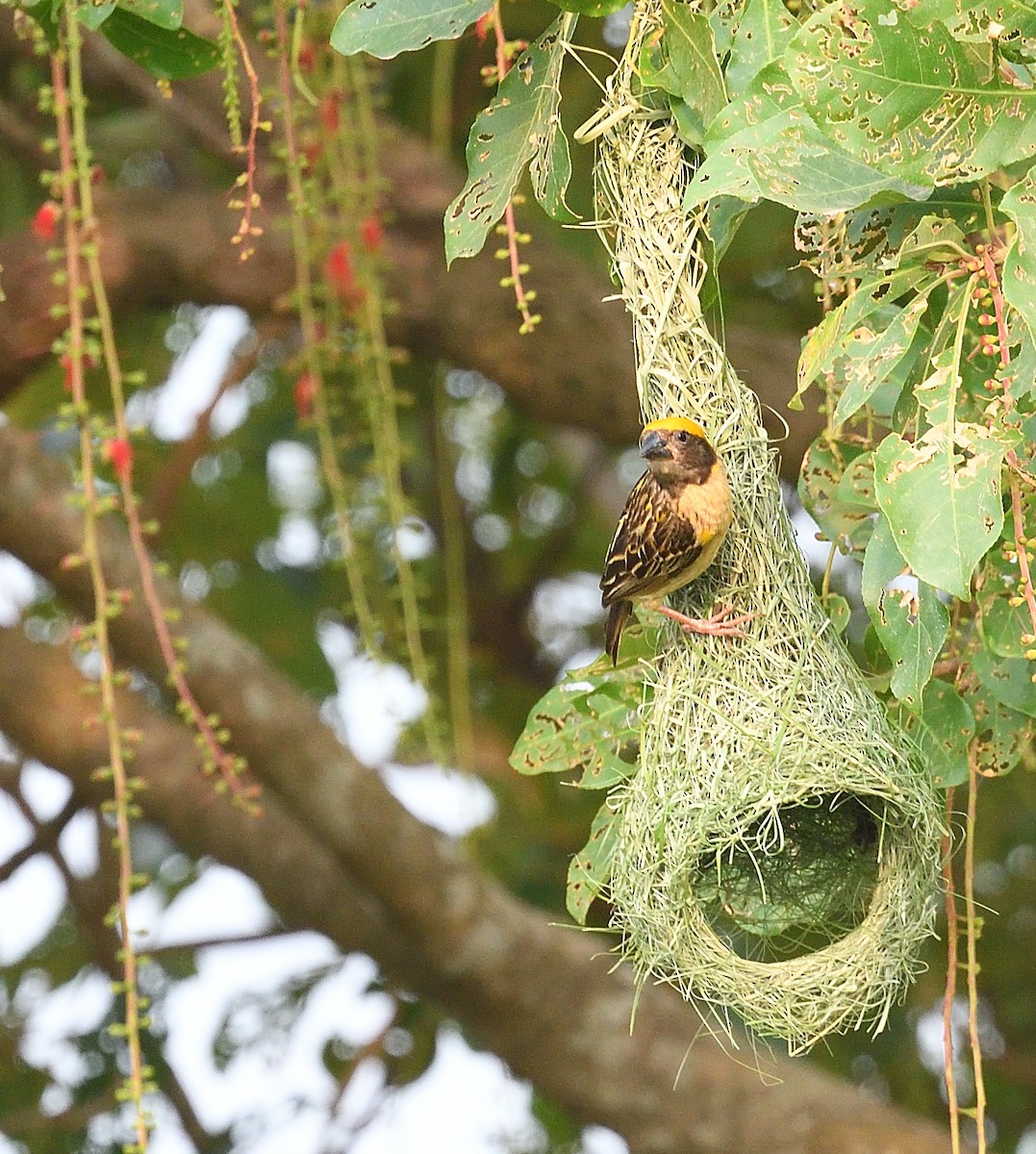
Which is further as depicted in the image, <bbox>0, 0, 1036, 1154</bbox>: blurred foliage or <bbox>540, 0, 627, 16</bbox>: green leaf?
<bbox>0, 0, 1036, 1154</bbox>: blurred foliage

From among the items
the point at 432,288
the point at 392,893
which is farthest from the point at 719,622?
the point at 432,288

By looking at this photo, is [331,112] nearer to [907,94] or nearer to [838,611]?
[838,611]

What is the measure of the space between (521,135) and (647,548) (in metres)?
0.41

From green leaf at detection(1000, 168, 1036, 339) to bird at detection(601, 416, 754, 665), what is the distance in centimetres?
49

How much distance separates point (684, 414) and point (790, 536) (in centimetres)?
17

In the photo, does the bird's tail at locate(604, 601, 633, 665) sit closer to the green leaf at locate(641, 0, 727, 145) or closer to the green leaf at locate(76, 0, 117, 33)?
the green leaf at locate(641, 0, 727, 145)

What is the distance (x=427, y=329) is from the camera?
3424mm

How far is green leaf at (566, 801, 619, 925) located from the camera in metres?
1.74

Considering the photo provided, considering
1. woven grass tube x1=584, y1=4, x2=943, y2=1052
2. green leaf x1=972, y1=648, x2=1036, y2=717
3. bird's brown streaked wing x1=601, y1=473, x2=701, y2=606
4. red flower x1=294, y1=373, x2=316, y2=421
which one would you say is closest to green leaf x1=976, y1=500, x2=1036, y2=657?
green leaf x1=972, y1=648, x2=1036, y2=717

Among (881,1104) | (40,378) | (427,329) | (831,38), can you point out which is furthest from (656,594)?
(40,378)

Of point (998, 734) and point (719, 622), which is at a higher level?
point (719, 622)

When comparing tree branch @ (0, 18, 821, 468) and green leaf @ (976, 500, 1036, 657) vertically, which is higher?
green leaf @ (976, 500, 1036, 657)

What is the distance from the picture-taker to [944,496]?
119 centimetres

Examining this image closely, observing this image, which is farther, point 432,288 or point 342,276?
point 432,288
